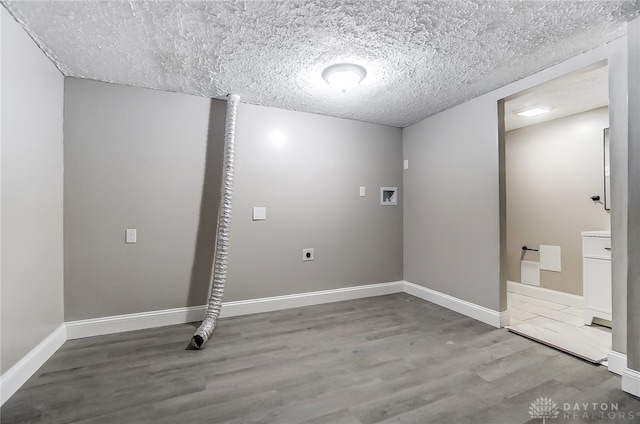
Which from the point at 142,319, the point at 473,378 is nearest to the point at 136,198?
the point at 142,319

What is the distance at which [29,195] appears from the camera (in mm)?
1855

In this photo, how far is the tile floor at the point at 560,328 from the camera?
86.1 inches

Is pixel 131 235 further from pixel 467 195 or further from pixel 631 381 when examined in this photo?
pixel 631 381

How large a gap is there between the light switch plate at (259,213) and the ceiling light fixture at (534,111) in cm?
320

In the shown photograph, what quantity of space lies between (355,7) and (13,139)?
220 cm

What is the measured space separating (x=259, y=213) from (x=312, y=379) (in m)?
1.76

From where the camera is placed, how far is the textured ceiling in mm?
1613

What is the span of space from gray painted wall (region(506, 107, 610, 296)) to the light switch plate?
3.55 metres

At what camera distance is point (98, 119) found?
8.09ft

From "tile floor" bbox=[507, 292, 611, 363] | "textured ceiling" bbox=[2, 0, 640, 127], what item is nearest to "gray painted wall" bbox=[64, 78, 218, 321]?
"textured ceiling" bbox=[2, 0, 640, 127]

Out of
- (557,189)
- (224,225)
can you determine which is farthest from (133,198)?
(557,189)

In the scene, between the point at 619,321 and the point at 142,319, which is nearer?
the point at 619,321

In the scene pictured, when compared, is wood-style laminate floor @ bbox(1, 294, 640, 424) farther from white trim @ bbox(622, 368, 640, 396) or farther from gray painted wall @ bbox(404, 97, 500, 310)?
gray painted wall @ bbox(404, 97, 500, 310)

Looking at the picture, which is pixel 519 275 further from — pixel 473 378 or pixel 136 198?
pixel 136 198
